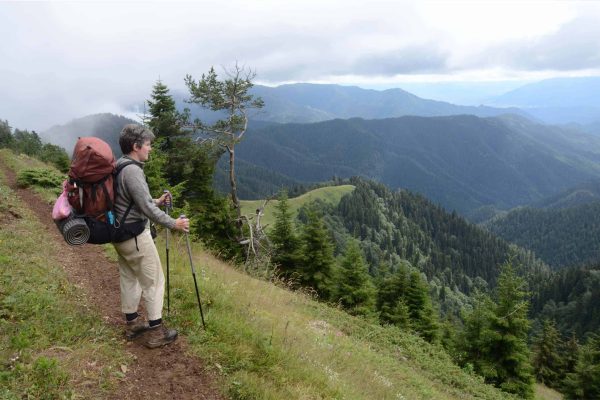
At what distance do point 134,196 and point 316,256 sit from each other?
25.4m

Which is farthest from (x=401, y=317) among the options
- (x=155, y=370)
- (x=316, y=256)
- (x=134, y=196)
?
(x=134, y=196)

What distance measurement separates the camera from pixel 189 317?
667 centimetres

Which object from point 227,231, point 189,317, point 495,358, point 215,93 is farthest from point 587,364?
point 189,317

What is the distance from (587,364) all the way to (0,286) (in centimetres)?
5184

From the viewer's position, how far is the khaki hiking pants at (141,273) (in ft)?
18.3

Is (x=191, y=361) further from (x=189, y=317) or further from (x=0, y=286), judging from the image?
(x=0, y=286)

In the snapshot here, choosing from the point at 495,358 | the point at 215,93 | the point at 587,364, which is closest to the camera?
the point at 215,93

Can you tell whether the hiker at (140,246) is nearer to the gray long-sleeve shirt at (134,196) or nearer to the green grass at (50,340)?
the gray long-sleeve shirt at (134,196)

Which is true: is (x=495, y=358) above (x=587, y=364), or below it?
above

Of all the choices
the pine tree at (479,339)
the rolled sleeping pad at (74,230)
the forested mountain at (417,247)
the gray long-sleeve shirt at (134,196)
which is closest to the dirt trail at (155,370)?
the rolled sleeping pad at (74,230)

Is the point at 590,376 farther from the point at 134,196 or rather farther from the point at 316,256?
the point at 134,196

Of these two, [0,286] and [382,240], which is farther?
[382,240]

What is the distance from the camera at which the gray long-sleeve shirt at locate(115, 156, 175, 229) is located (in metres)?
5.21

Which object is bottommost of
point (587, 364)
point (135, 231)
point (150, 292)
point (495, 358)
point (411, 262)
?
point (411, 262)
